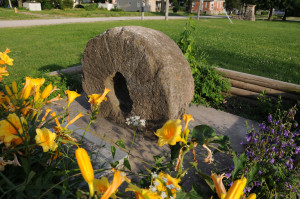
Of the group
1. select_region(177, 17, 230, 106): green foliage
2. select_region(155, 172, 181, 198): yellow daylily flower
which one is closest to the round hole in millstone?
select_region(177, 17, 230, 106): green foliage

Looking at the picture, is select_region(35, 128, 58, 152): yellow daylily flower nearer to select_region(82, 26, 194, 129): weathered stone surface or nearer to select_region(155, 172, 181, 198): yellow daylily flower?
select_region(155, 172, 181, 198): yellow daylily flower

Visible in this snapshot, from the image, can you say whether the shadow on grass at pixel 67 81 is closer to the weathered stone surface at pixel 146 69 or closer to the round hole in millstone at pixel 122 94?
the round hole in millstone at pixel 122 94

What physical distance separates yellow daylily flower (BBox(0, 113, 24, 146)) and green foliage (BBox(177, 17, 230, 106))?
3519 mm

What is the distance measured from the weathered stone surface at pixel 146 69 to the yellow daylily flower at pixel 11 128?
1823 millimetres

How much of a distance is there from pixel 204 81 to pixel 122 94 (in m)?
1.59

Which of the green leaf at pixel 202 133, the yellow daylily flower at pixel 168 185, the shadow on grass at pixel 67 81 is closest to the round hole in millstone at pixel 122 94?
the shadow on grass at pixel 67 81

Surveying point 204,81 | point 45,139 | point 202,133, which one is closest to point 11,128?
point 45,139

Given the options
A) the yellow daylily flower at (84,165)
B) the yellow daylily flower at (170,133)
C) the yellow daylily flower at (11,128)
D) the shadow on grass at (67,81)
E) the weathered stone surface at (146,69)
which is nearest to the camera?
the yellow daylily flower at (84,165)

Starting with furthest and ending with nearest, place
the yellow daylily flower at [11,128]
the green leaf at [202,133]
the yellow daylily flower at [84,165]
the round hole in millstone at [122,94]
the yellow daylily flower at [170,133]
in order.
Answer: the round hole in millstone at [122,94], the green leaf at [202,133], the yellow daylily flower at [170,133], the yellow daylily flower at [11,128], the yellow daylily flower at [84,165]

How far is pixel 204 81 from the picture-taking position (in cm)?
420

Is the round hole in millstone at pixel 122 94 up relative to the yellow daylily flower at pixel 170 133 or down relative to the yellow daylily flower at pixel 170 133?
down

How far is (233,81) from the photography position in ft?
14.1

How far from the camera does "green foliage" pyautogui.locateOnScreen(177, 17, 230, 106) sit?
162 inches

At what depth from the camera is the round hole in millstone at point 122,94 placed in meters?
3.41
